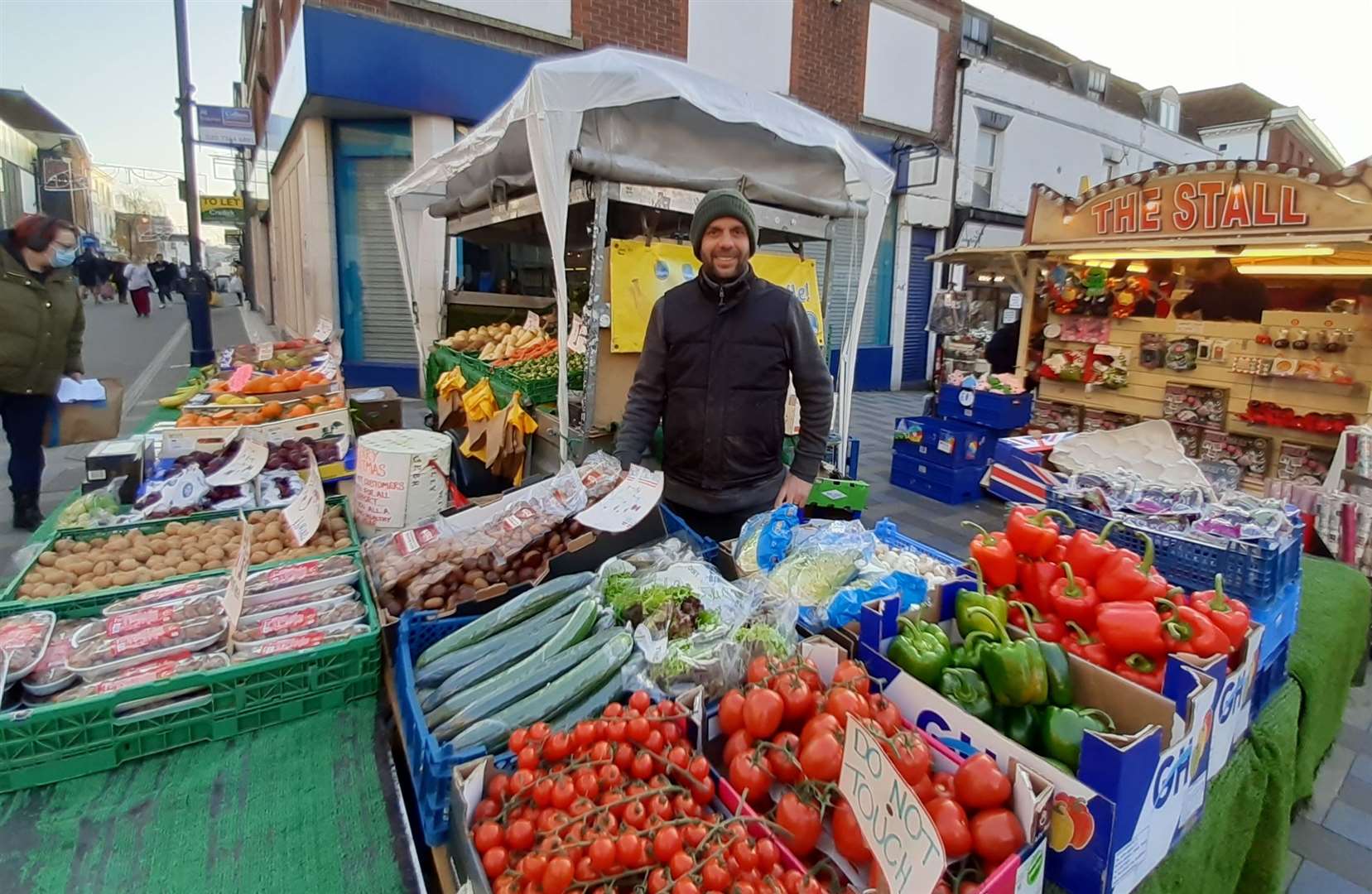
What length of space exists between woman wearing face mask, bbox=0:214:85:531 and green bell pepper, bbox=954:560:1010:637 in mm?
5794

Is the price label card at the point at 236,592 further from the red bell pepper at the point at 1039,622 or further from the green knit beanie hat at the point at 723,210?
the red bell pepper at the point at 1039,622

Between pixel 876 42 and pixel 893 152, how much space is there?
6.39 feet

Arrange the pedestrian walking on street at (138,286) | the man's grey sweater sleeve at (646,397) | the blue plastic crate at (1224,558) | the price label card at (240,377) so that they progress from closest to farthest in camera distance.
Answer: the blue plastic crate at (1224,558) → the man's grey sweater sleeve at (646,397) → the price label card at (240,377) → the pedestrian walking on street at (138,286)

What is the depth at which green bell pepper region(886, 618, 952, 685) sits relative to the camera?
65.3 inches

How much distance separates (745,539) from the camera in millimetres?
2416

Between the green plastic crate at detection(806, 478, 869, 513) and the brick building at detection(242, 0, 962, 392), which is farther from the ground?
the brick building at detection(242, 0, 962, 392)

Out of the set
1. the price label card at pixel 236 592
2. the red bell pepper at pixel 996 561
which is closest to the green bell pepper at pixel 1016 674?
the red bell pepper at pixel 996 561

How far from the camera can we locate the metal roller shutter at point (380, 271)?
10078 mm

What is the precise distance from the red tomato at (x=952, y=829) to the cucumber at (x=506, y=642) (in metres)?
1.02

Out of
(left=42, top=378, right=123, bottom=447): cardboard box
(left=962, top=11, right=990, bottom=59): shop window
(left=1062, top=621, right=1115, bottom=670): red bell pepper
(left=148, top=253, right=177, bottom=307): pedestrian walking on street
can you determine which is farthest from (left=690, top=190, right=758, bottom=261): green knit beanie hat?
(left=148, top=253, right=177, bottom=307): pedestrian walking on street

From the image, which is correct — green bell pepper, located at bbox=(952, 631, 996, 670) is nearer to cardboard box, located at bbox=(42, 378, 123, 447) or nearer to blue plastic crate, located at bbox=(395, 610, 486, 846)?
blue plastic crate, located at bbox=(395, 610, 486, 846)

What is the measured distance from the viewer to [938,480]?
721 centimetres

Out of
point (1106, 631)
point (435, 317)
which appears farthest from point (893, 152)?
point (1106, 631)

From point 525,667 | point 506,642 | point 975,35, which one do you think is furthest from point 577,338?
point 975,35
